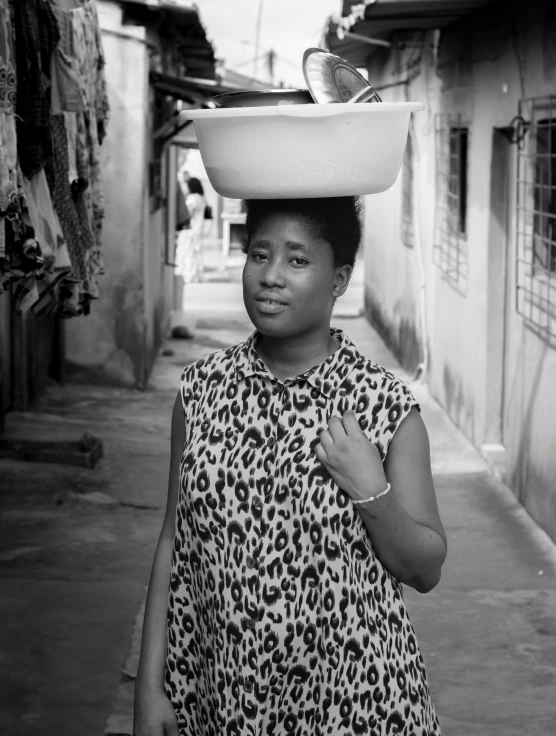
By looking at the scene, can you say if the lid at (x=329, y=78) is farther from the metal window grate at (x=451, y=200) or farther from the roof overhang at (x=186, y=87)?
the roof overhang at (x=186, y=87)

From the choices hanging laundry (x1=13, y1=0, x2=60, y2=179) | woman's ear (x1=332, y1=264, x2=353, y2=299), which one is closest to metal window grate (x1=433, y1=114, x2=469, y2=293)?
hanging laundry (x1=13, y1=0, x2=60, y2=179)

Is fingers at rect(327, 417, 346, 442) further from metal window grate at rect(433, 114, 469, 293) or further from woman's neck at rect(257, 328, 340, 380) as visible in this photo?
metal window grate at rect(433, 114, 469, 293)

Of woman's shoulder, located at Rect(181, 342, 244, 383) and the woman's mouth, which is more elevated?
the woman's mouth

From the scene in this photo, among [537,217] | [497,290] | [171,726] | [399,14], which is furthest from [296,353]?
[399,14]

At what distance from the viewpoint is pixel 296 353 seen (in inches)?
84.8

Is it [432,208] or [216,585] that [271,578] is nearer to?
[216,585]

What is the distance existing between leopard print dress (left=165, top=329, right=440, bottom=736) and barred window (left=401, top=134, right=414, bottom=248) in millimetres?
10390

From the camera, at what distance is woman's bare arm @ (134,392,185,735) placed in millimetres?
2174

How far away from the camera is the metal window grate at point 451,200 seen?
380 inches

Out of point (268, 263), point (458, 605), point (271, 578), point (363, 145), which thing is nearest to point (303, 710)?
point (271, 578)

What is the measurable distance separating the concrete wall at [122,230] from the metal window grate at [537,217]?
4.36m

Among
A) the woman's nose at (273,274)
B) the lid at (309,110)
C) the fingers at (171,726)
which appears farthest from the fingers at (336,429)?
the fingers at (171,726)

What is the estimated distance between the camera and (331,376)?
2.13 metres

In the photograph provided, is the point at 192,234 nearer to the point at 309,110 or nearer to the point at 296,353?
the point at 296,353
